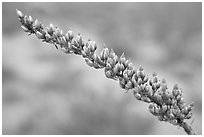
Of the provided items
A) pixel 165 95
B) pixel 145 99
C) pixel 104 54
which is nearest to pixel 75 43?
pixel 104 54

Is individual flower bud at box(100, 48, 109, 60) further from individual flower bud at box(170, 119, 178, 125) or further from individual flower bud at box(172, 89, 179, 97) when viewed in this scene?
individual flower bud at box(170, 119, 178, 125)

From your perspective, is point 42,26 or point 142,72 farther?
point 42,26

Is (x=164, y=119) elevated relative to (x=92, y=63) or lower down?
lower down

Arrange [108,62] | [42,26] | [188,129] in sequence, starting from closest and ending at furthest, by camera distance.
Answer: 1. [188,129]
2. [108,62]
3. [42,26]

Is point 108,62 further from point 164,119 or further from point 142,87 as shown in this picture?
point 164,119

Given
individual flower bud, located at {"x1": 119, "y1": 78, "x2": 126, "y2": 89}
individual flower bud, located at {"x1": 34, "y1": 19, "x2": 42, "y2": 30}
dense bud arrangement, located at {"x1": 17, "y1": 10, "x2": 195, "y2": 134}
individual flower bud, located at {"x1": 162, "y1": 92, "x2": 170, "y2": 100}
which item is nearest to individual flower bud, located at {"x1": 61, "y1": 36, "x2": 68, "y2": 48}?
dense bud arrangement, located at {"x1": 17, "y1": 10, "x2": 195, "y2": 134}

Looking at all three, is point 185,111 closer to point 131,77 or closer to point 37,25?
point 131,77

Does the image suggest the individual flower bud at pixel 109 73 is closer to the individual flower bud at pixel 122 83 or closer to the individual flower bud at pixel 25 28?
the individual flower bud at pixel 122 83

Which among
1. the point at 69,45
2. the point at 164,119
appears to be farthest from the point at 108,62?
the point at 164,119
